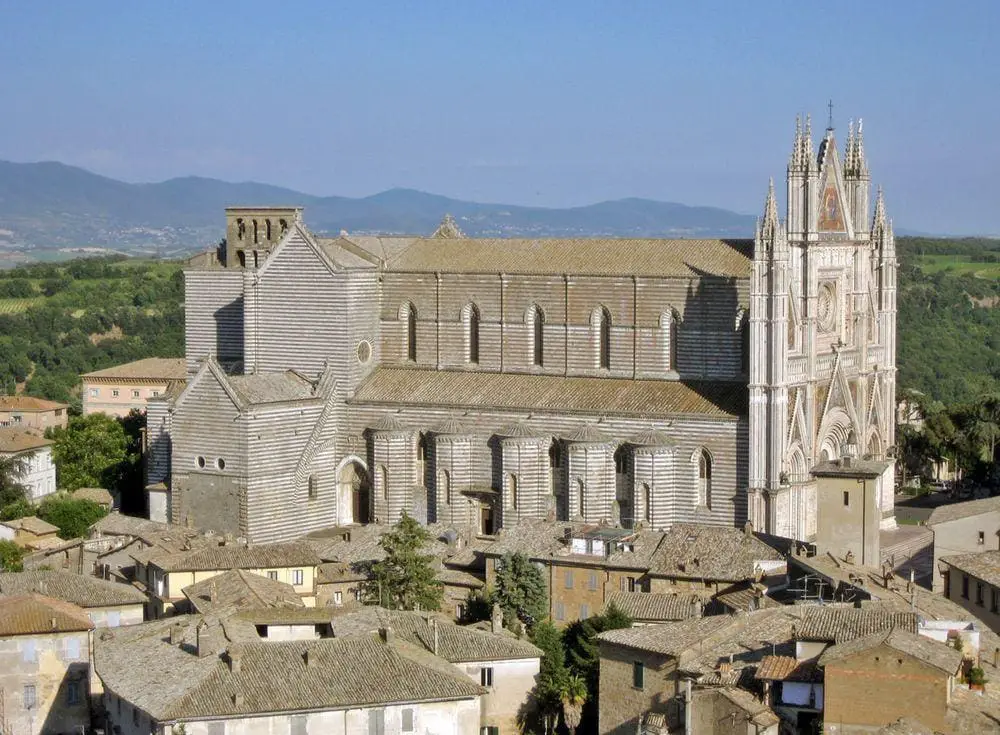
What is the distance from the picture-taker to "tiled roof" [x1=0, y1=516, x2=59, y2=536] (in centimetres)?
6297

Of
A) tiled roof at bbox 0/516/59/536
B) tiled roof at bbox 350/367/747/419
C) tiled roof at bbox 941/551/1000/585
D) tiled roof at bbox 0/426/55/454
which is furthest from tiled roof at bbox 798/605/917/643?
tiled roof at bbox 0/426/55/454

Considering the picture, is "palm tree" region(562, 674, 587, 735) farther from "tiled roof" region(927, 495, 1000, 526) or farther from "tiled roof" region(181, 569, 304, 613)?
"tiled roof" region(927, 495, 1000, 526)

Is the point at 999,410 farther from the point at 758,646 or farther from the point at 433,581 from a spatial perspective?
the point at 758,646

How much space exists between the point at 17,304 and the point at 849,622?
112 meters

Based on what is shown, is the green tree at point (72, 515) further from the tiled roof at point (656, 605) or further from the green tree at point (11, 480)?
the tiled roof at point (656, 605)

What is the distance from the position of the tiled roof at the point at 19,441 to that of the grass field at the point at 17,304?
64207 millimetres

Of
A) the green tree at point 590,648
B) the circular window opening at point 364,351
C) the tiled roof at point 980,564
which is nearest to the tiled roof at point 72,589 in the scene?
the green tree at point 590,648

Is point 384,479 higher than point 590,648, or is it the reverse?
point 384,479

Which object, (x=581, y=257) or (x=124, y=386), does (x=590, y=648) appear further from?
(x=124, y=386)

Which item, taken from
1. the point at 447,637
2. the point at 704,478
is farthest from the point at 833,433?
the point at 447,637

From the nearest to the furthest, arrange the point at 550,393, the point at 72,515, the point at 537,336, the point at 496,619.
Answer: the point at 496,619 → the point at 550,393 → the point at 537,336 → the point at 72,515

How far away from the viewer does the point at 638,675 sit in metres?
42.3

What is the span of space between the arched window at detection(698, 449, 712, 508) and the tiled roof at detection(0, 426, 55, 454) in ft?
84.9

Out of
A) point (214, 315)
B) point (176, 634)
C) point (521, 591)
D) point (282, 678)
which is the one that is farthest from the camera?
point (214, 315)
